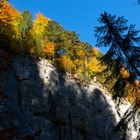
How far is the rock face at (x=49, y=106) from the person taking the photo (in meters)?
38.0

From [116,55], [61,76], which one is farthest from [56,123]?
[116,55]

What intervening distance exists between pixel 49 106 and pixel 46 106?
56cm

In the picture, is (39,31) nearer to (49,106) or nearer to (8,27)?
(8,27)

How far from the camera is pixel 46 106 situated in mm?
44219

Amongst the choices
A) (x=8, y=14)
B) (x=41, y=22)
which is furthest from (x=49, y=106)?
(x=41, y=22)

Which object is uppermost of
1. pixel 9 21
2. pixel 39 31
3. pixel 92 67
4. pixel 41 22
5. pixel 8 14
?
pixel 41 22

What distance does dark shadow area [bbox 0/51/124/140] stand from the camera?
37925 millimetres

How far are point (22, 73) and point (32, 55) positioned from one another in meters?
7.40

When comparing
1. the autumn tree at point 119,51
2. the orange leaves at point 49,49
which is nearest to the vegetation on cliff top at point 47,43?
the orange leaves at point 49,49

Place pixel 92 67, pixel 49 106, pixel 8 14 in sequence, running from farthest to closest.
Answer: pixel 92 67 < pixel 8 14 < pixel 49 106

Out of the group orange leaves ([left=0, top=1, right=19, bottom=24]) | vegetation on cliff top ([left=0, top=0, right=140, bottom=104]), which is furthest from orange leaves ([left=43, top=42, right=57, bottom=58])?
orange leaves ([left=0, top=1, right=19, bottom=24])

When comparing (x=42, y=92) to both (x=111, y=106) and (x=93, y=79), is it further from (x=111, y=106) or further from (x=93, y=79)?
(x=93, y=79)

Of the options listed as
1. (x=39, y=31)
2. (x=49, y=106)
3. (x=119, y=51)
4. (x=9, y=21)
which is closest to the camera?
(x=119, y=51)

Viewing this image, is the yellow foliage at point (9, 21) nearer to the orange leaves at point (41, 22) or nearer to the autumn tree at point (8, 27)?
the autumn tree at point (8, 27)
